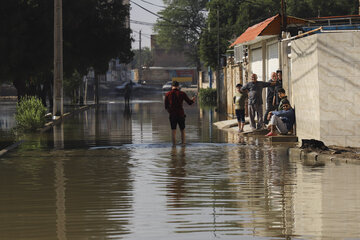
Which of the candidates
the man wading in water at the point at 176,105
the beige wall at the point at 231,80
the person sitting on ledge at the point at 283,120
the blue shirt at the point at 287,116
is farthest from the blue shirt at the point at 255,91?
the beige wall at the point at 231,80

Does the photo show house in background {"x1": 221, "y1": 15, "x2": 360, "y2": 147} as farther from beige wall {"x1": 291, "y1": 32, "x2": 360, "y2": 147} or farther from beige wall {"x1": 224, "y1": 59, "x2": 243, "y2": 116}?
beige wall {"x1": 224, "y1": 59, "x2": 243, "y2": 116}

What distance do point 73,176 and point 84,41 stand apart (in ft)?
110

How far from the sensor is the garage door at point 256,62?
1439 inches

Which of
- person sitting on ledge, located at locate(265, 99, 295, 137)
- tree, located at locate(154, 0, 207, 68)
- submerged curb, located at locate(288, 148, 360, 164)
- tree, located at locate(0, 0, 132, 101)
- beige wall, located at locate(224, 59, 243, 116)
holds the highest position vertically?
tree, located at locate(154, 0, 207, 68)

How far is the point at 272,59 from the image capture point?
33.5m

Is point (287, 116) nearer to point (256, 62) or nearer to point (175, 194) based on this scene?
point (256, 62)

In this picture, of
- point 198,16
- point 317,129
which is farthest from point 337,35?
point 198,16

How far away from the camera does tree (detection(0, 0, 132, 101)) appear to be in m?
39.7

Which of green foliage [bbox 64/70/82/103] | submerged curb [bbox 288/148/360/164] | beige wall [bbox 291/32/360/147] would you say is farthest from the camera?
green foliage [bbox 64/70/82/103]

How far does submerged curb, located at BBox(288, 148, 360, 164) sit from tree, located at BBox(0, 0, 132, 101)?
2212cm

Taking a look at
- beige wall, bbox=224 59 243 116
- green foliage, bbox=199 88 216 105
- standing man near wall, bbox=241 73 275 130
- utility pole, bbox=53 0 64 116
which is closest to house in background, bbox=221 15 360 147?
standing man near wall, bbox=241 73 275 130

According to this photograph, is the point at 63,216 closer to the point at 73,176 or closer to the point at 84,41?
the point at 73,176

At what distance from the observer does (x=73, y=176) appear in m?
15.7

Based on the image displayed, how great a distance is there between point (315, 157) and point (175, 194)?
635cm
